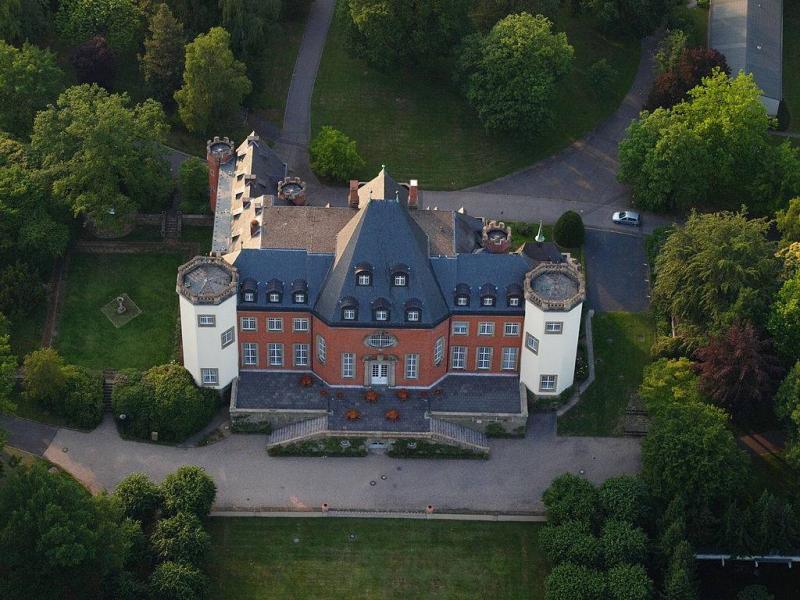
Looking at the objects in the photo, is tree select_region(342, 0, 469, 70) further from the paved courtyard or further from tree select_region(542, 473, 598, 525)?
tree select_region(542, 473, 598, 525)

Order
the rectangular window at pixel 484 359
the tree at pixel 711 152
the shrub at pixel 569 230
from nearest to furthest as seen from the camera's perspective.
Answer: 1. the rectangular window at pixel 484 359
2. the tree at pixel 711 152
3. the shrub at pixel 569 230

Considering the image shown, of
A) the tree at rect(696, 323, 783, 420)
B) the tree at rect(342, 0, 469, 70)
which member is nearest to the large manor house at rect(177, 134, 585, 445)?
the tree at rect(696, 323, 783, 420)

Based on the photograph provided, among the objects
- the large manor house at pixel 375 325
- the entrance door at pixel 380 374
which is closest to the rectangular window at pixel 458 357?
the large manor house at pixel 375 325

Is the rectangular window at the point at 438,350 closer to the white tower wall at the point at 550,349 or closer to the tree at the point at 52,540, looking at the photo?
the white tower wall at the point at 550,349

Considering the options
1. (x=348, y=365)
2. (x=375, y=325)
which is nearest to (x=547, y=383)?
(x=375, y=325)

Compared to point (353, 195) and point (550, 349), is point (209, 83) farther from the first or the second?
point (550, 349)

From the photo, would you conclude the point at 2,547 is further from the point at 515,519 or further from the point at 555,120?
the point at 555,120
